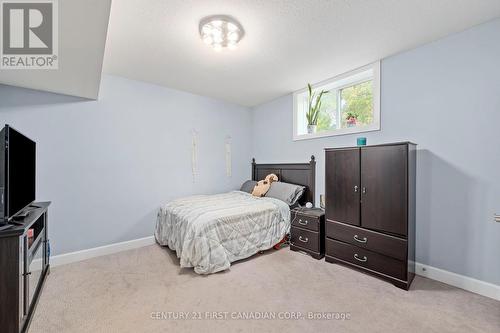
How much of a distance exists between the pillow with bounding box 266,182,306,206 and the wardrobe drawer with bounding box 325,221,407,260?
0.75m

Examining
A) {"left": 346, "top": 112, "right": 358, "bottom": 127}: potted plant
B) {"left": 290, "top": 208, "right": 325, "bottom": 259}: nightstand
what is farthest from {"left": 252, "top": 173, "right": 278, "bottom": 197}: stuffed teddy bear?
{"left": 346, "top": 112, "right": 358, "bottom": 127}: potted plant

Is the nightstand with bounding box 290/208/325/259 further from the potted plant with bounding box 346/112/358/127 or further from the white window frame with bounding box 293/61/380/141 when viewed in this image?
the potted plant with bounding box 346/112/358/127

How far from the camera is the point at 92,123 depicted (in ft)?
9.12

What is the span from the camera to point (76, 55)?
5.63 ft

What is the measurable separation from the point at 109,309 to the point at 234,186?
9.24ft

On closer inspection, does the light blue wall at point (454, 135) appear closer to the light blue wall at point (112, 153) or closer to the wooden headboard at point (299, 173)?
the wooden headboard at point (299, 173)

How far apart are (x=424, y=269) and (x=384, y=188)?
3.22 feet

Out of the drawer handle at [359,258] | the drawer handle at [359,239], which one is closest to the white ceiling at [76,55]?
the drawer handle at [359,239]

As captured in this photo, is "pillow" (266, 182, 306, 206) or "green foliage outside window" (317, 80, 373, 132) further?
"pillow" (266, 182, 306, 206)

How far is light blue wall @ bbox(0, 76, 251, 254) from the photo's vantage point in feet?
8.22

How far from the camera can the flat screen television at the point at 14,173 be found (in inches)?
51.6

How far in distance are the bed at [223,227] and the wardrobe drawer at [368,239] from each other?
733 millimetres

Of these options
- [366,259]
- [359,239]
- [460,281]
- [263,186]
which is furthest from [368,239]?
[263,186]

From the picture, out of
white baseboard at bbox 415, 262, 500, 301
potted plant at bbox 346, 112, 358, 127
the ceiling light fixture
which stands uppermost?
the ceiling light fixture
